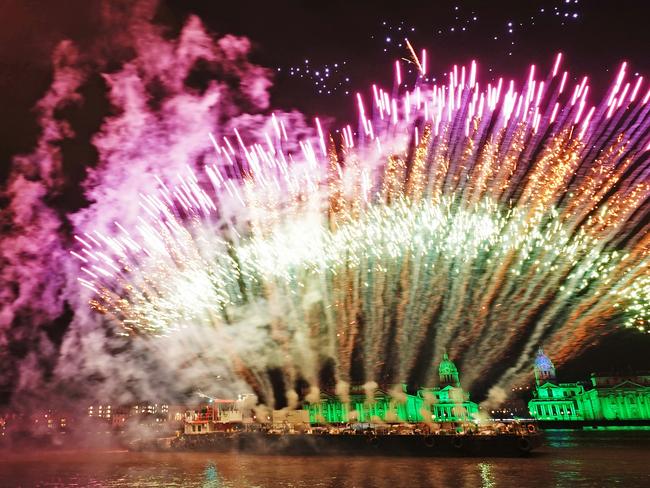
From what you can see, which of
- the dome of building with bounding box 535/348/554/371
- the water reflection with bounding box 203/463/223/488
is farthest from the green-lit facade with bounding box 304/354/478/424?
the water reflection with bounding box 203/463/223/488

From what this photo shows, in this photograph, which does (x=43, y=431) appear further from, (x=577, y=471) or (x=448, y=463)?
(x=577, y=471)

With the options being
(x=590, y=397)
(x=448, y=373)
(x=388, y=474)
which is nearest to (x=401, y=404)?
(x=448, y=373)

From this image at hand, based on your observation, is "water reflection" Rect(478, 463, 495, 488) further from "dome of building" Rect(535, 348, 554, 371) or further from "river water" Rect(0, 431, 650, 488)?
"dome of building" Rect(535, 348, 554, 371)

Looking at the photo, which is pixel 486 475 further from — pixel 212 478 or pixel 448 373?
pixel 448 373

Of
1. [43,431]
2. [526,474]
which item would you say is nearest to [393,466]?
[526,474]

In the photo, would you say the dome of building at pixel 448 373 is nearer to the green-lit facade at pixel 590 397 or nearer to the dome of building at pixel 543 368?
the green-lit facade at pixel 590 397

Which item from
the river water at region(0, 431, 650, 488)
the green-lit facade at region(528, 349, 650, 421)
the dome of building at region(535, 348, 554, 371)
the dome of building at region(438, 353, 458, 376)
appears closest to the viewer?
the river water at region(0, 431, 650, 488)
